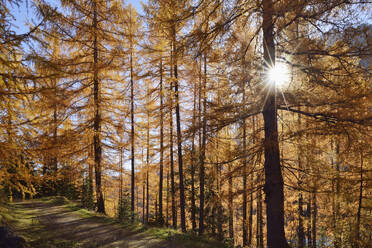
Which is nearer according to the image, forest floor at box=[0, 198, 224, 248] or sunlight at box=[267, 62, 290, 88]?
sunlight at box=[267, 62, 290, 88]

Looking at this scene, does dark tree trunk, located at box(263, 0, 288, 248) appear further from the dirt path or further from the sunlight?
the dirt path

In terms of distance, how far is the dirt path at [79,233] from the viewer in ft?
19.6

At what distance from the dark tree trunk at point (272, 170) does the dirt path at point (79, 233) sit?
313 cm

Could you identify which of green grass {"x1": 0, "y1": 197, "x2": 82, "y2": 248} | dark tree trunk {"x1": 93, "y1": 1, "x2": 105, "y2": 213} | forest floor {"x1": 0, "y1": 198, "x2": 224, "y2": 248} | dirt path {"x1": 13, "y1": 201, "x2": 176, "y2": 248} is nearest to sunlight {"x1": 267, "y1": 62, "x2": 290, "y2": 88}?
forest floor {"x1": 0, "y1": 198, "x2": 224, "y2": 248}

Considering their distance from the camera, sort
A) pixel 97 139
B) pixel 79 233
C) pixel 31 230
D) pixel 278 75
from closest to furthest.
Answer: pixel 278 75, pixel 31 230, pixel 79 233, pixel 97 139

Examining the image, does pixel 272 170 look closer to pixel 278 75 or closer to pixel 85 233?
pixel 278 75

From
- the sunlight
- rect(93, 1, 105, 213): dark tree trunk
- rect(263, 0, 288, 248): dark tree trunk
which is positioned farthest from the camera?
rect(93, 1, 105, 213): dark tree trunk

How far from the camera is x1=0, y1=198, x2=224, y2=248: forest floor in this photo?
604 centimetres

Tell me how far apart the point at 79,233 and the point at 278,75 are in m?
7.76

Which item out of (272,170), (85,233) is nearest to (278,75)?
(272,170)

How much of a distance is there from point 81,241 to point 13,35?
5639mm

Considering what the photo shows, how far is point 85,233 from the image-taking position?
6949mm

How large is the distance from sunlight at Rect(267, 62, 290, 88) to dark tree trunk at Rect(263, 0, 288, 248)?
15 cm

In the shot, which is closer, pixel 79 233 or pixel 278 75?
pixel 278 75
